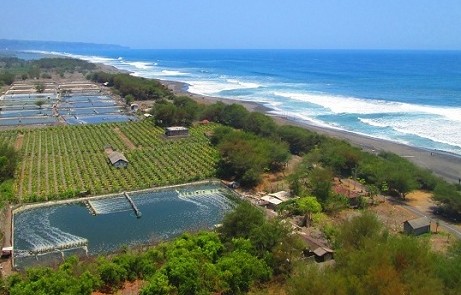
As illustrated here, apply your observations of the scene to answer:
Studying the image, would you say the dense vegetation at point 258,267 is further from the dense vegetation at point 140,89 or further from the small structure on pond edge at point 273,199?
the dense vegetation at point 140,89

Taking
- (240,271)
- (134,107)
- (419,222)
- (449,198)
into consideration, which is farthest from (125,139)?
(449,198)

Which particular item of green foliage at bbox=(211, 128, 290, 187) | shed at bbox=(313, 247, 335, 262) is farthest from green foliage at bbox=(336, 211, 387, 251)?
green foliage at bbox=(211, 128, 290, 187)

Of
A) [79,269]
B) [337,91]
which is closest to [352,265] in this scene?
[79,269]

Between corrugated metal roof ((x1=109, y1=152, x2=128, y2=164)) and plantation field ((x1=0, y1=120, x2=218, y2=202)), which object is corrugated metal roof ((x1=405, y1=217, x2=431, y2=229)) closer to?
plantation field ((x1=0, y1=120, x2=218, y2=202))

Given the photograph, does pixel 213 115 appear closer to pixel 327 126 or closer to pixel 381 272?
pixel 327 126

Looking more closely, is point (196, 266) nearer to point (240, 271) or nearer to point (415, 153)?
point (240, 271)

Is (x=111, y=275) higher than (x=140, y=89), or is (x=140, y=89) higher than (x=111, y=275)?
(x=140, y=89)
